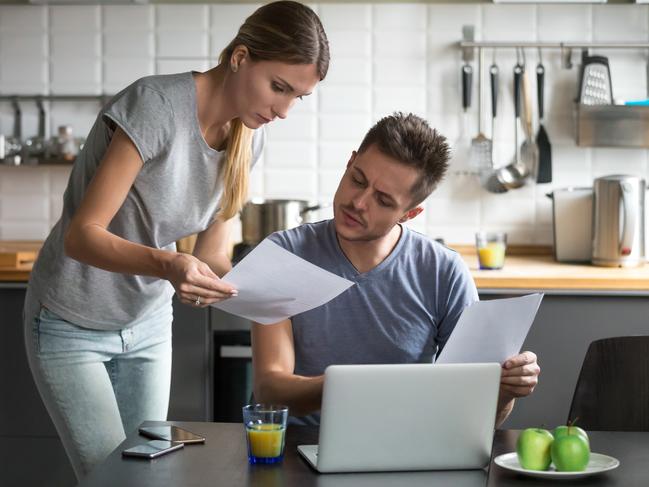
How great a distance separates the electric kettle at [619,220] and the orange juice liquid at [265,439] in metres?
2.13

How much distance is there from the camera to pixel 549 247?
366 cm

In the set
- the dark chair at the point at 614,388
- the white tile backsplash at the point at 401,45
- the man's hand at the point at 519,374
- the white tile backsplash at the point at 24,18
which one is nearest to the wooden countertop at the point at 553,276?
the white tile backsplash at the point at 401,45

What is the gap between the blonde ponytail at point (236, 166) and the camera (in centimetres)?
202

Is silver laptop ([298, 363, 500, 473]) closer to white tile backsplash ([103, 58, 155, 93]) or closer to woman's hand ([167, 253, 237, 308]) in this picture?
woman's hand ([167, 253, 237, 308])

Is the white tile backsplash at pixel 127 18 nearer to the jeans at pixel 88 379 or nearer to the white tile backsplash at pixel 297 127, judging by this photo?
the white tile backsplash at pixel 297 127

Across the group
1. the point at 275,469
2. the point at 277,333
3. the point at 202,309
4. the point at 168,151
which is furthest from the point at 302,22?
the point at 202,309

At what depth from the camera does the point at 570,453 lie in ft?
4.60

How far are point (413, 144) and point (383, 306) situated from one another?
0.32 metres

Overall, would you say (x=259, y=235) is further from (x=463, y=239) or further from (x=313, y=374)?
(x=313, y=374)

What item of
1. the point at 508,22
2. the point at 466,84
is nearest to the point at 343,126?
the point at 466,84

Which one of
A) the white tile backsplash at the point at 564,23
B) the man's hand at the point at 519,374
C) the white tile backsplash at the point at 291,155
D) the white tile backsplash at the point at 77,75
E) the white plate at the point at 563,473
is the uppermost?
the white tile backsplash at the point at 564,23

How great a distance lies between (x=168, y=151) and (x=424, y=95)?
1.90 metres

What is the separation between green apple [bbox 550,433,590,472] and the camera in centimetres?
140

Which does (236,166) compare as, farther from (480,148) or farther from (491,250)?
(480,148)
